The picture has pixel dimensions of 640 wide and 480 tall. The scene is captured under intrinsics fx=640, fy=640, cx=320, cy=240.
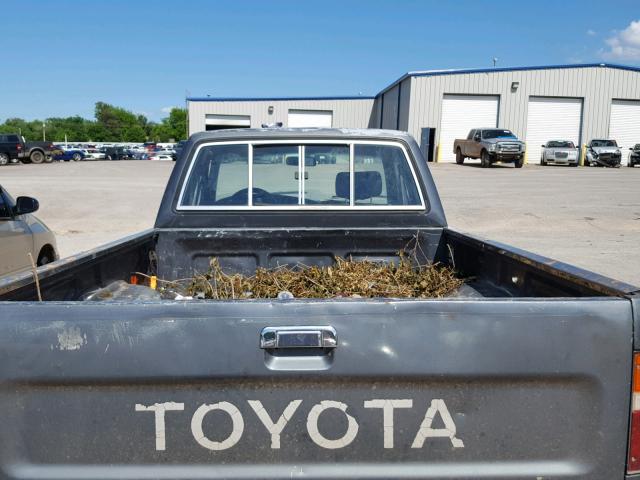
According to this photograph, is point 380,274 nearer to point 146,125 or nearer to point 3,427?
point 3,427

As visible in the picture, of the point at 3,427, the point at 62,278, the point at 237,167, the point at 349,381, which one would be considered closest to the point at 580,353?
the point at 349,381

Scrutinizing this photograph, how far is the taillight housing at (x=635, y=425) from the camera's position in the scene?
1.87 meters

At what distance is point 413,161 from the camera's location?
4.43 m

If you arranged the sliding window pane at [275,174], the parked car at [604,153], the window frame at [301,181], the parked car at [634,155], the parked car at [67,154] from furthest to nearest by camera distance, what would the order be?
1. the parked car at [67,154]
2. the parked car at [634,155]
3. the parked car at [604,153]
4. the sliding window pane at [275,174]
5. the window frame at [301,181]

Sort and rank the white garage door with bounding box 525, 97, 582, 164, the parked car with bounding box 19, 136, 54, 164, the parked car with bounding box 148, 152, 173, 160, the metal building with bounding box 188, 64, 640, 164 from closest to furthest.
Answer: the metal building with bounding box 188, 64, 640, 164, the white garage door with bounding box 525, 97, 582, 164, the parked car with bounding box 19, 136, 54, 164, the parked car with bounding box 148, 152, 173, 160

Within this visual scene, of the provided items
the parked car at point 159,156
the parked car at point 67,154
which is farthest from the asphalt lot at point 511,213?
the parked car at point 159,156

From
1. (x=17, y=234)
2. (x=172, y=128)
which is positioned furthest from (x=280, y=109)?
(x=172, y=128)

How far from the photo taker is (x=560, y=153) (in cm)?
3725

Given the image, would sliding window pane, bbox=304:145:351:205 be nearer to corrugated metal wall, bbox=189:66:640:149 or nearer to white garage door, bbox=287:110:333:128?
corrugated metal wall, bbox=189:66:640:149

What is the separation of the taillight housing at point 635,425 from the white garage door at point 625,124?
43.0 m

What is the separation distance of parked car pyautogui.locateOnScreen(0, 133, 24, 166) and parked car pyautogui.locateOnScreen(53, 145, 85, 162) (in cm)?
530

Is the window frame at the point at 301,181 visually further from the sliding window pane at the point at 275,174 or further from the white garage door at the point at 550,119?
the white garage door at the point at 550,119

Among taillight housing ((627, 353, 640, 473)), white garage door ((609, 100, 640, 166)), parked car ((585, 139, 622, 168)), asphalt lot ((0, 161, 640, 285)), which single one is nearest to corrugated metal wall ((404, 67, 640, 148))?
white garage door ((609, 100, 640, 166))

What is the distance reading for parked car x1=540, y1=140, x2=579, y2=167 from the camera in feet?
122
